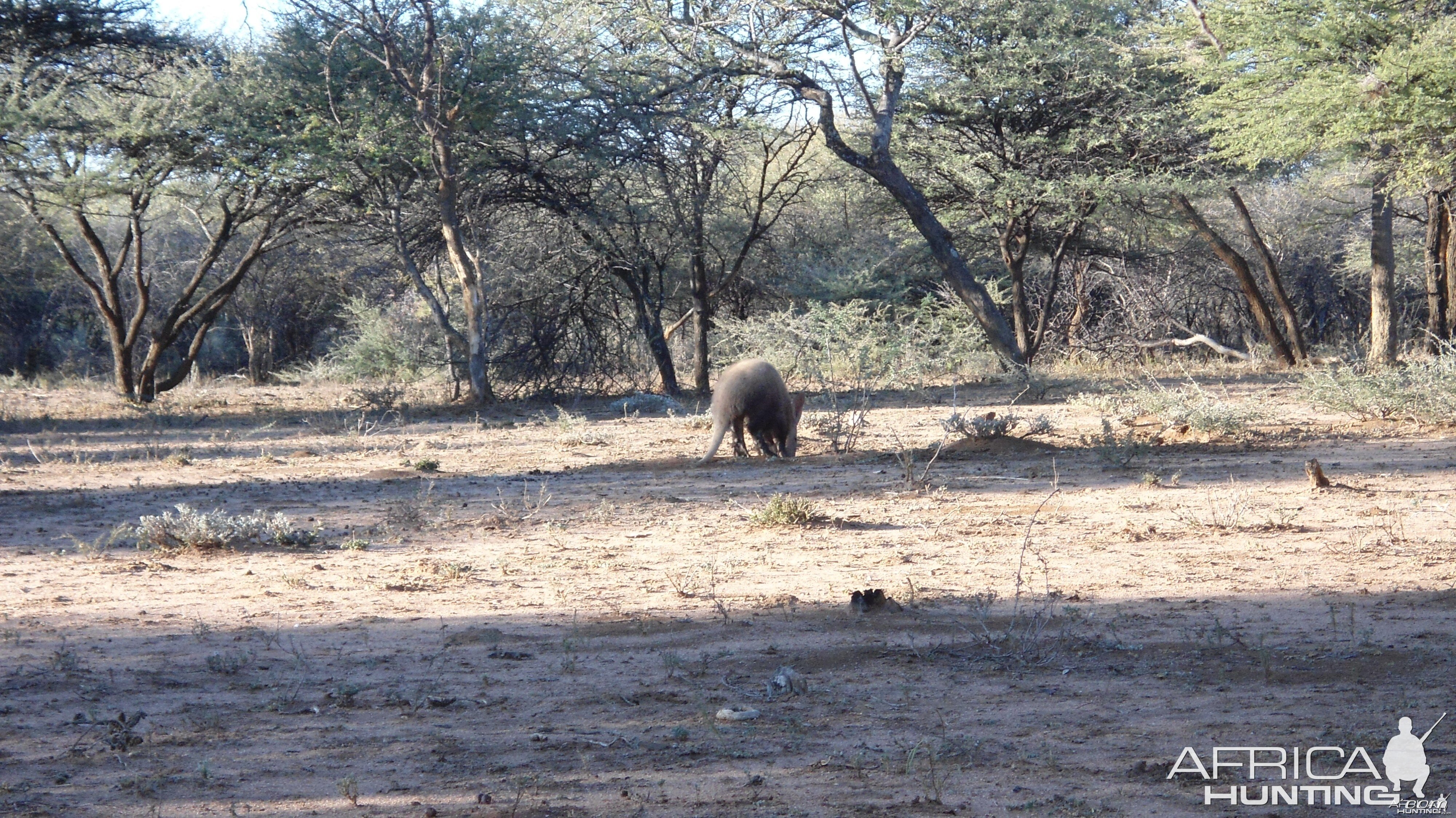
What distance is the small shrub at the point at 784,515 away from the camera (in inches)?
284

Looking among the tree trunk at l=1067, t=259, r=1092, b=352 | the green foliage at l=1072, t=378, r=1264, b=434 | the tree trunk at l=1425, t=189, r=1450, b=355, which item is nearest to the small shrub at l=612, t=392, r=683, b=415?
the green foliage at l=1072, t=378, r=1264, b=434

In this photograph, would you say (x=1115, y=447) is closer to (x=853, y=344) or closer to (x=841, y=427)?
(x=841, y=427)

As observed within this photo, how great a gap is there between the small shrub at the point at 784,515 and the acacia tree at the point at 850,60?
26.0 feet

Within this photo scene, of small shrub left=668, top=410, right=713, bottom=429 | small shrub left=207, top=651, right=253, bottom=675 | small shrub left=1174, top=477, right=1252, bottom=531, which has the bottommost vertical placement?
small shrub left=207, top=651, right=253, bottom=675

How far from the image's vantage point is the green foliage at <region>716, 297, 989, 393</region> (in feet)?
52.4

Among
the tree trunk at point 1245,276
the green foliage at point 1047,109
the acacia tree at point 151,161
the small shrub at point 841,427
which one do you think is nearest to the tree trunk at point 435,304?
the acacia tree at point 151,161

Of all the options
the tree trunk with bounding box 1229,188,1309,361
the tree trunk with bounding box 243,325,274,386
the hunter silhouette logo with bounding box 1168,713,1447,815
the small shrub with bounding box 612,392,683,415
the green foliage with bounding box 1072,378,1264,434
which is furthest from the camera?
the tree trunk with bounding box 243,325,274,386

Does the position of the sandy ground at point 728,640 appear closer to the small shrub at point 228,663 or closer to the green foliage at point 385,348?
the small shrub at point 228,663

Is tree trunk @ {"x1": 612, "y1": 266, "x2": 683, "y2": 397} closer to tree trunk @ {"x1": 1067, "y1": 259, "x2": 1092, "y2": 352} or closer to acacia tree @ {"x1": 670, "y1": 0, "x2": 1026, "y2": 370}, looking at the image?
acacia tree @ {"x1": 670, "y1": 0, "x2": 1026, "y2": 370}

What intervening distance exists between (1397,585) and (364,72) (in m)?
13.7

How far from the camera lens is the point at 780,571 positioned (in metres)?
6.16

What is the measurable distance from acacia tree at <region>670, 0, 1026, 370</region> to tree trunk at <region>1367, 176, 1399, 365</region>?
4.89 metres

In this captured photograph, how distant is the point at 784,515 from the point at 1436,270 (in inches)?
496

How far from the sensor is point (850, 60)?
15008 millimetres
